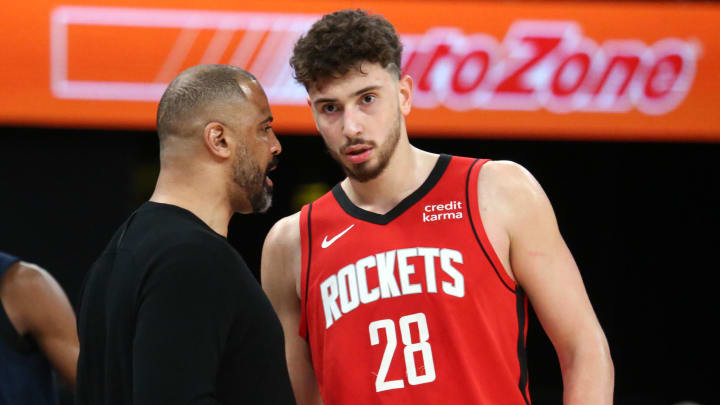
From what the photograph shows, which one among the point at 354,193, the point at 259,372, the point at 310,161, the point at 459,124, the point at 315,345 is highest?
the point at 310,161

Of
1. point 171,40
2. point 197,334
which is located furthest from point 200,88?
point 171,40

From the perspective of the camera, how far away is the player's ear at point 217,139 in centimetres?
218

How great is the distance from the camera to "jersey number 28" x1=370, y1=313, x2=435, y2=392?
99.9 inches

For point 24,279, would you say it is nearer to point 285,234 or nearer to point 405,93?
point 285,234

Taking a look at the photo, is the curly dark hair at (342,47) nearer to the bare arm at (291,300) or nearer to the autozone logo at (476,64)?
the bare arm at (291,300)

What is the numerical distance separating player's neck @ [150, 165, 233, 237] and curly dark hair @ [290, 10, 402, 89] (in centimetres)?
56

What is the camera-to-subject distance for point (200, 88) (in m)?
2.23

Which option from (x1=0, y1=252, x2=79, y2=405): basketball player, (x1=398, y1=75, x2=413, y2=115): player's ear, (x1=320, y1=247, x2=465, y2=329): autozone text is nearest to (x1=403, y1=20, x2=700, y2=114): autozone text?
(x1=398, y1=75, x2=413, y2=115): player's ear

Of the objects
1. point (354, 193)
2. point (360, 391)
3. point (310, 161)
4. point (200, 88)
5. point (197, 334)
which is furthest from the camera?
point (310, 161)

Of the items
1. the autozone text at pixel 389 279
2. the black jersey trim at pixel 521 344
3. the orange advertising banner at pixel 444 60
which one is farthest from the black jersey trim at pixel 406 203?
the orange advertising banner at pixel 444 60

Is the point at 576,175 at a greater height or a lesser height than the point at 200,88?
greater

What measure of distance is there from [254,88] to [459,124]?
3383 millimetres

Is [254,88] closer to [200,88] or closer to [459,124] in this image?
[200,88]

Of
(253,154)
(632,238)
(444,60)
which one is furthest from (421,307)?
(632,238)
